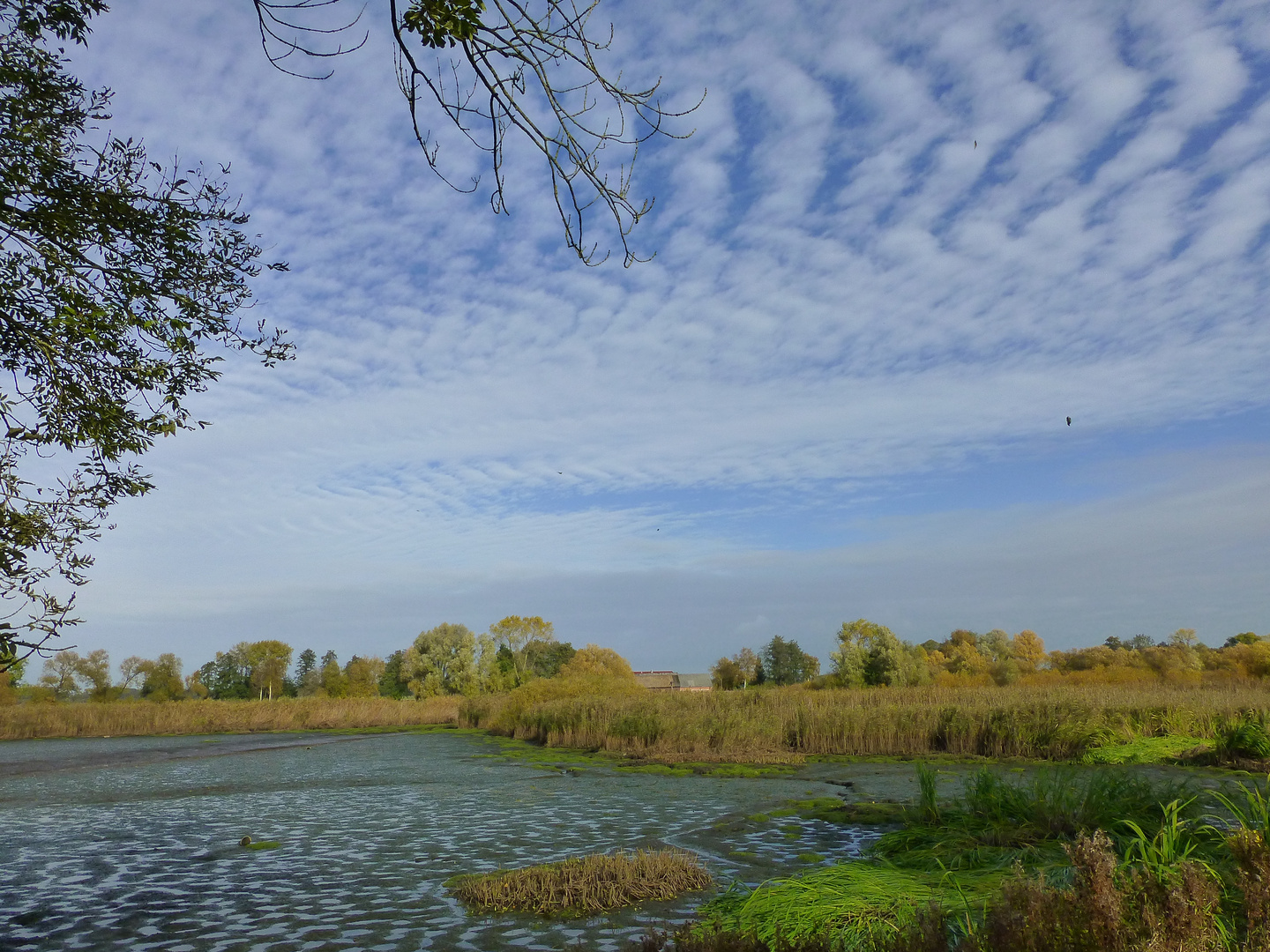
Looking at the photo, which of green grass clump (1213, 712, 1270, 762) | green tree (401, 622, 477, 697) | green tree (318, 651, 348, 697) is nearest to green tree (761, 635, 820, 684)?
green tree (401, 622, 477, 697)

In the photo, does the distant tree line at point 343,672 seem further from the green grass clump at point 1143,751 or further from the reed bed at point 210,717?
the green grass clump at point 1143,751

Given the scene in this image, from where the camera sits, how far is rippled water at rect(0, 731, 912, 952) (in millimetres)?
5648

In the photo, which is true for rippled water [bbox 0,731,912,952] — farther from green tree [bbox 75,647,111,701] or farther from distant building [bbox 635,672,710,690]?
distant building [bbox 635,672,710,690]

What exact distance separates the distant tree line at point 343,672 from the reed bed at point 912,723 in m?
23.8

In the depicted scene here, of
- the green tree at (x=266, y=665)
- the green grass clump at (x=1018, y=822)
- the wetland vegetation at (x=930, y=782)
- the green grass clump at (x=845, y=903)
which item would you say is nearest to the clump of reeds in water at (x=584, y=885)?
the wetland vegetation at (x=930, y=782)

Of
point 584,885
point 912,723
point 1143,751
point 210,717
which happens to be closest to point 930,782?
point 584,885

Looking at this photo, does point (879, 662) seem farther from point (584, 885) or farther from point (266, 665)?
point (266, 665)

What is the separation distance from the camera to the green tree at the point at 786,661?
2520 inches

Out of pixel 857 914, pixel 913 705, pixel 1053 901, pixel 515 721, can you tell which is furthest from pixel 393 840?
pixel 515 721

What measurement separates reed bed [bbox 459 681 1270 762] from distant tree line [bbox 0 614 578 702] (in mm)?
23817

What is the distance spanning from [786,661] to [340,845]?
5958 centimetres

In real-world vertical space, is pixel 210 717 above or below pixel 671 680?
A: below

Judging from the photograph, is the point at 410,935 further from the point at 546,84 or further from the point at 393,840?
the point at 546,84

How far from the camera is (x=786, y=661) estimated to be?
6550cm
